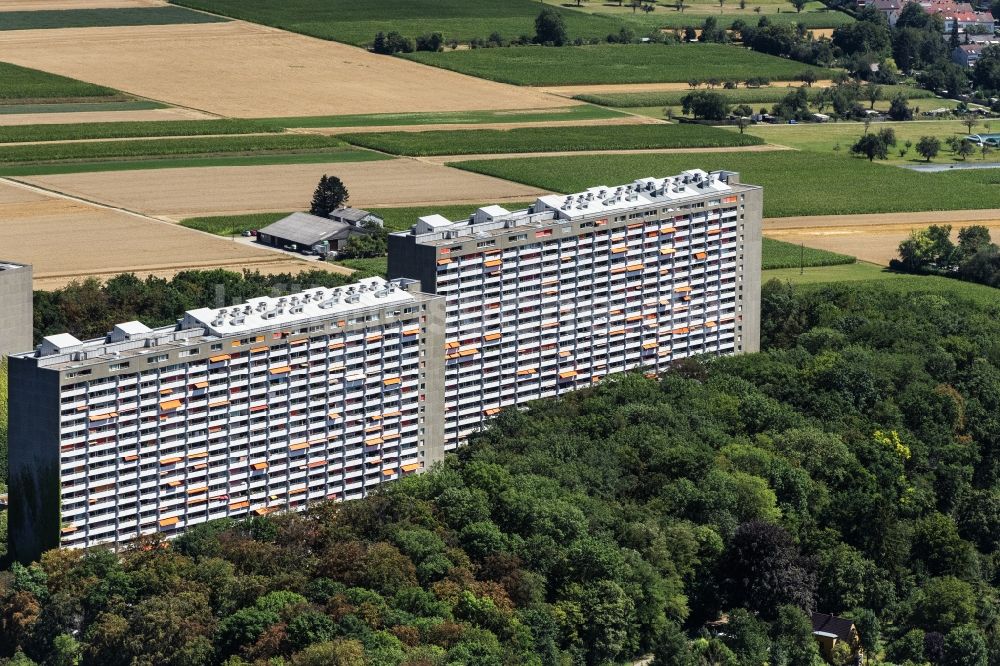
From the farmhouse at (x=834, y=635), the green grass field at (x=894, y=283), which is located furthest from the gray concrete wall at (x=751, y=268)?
the farmhouse at (x=834, y=635)

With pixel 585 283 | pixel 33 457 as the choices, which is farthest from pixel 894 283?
pixel 33 457

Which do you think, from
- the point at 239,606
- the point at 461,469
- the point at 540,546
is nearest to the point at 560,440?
the point at 461,469

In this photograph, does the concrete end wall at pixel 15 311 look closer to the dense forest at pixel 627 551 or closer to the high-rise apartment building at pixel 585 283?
the high-rise apartment building at pixel 585 283

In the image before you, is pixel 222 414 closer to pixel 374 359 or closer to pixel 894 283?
pixel 374 359

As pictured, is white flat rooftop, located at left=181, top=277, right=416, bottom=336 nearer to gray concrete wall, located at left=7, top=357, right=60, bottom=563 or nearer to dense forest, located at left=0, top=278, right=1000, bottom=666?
gray concrete wall, located at left=7, top=357, right=60, bottom=563

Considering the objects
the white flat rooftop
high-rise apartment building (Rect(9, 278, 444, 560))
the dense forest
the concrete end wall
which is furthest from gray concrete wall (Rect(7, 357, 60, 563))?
the concrete end wall

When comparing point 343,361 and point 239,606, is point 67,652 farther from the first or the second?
point 343,361

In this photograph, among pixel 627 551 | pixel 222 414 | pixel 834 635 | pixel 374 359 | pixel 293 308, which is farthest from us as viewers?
pixel 374 359
